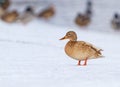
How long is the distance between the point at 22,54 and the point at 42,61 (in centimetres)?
84

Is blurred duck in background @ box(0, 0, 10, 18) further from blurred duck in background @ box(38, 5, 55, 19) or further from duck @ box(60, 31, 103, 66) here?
duck @ box(60, 31, 103, 66)

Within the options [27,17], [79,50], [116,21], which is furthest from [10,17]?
[79,50]

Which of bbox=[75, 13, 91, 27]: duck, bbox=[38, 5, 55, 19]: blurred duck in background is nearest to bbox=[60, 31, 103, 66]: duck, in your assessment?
bbox=[75, 13, 91, 27]: duck

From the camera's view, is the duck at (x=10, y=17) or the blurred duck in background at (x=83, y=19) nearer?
the duck at (x=10, y=17)

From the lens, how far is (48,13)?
18.4 meters

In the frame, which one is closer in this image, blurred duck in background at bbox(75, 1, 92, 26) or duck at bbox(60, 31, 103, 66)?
duck at bbox(60, 31, 103, 66)

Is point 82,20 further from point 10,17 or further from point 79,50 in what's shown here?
point 79,50

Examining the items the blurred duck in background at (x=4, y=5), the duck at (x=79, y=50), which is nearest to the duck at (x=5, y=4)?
the blurred duck in background at (x=4, y=5)

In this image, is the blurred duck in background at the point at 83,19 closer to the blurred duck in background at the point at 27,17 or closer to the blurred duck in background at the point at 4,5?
the blurred duck in background at the point at 27,17

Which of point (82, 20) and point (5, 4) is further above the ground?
point (5, 4)

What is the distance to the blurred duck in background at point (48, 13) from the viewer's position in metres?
17.8

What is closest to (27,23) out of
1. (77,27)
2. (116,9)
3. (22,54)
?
(77,27)

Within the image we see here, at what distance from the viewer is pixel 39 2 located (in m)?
20.5

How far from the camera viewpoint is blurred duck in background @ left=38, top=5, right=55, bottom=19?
1775cm
